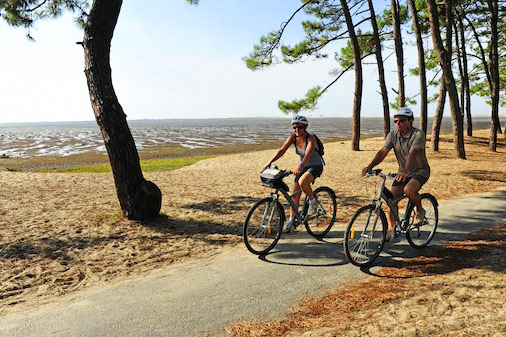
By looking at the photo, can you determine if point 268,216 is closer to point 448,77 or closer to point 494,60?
point 448,77

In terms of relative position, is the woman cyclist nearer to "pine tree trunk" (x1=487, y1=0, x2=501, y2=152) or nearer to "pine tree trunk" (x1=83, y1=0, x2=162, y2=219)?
"pine tree trunk" (x1=83, y1=0, x2=162, y2=219)

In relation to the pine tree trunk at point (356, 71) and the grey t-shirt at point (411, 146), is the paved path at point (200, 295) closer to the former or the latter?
the grey t-shirt at point (411, 146)

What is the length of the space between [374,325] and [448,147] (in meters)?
20.3

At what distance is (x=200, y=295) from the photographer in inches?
166

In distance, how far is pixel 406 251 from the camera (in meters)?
5.54

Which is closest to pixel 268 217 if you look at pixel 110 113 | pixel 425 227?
pixel 425 227

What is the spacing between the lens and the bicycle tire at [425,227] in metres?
5.60

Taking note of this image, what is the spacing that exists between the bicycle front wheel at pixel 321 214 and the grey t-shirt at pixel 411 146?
1494 millimetres

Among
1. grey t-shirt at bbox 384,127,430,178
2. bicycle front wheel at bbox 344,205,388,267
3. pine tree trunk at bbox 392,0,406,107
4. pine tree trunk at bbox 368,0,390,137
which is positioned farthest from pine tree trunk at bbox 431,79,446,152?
bicycle front wheel at bbox 344,205,388,267

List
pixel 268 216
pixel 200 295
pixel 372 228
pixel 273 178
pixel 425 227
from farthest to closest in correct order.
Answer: pixel 425 227, pixel 268 216, pixel 273 178, pixel 372 228, pixel 200 295

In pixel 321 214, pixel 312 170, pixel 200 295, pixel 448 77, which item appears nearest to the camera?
pixel 200 295

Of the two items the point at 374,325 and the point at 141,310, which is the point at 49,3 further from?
the point at 374,325

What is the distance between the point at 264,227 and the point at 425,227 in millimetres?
2755

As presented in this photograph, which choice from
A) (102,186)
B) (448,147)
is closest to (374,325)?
(102,186)
